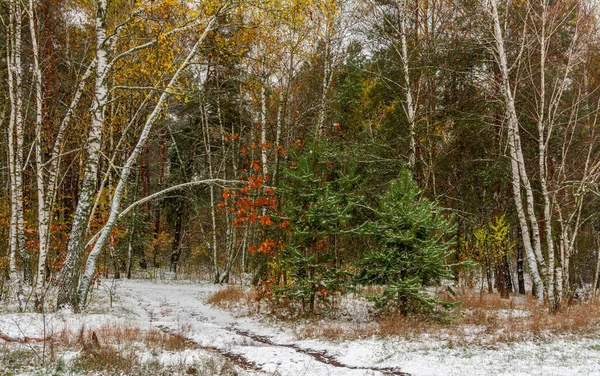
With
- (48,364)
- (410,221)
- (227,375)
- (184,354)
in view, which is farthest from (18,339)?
(410,221)

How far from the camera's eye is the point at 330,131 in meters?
20.0

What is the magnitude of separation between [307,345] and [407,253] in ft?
10.9

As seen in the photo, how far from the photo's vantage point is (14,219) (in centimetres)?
1023

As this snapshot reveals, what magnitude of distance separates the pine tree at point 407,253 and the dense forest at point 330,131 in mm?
52

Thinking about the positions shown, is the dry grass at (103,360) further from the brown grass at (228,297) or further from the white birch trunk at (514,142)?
the white birch trunk at (514,142)

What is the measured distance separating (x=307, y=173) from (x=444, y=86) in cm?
1055

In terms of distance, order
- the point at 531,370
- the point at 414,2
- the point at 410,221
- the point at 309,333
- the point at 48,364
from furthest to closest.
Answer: the point at 414,2 < the point at 410,221 < the point at 309,333 < the point at 531,370 < the point at 48,364

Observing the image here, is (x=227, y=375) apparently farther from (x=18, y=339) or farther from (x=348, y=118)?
(x=348, y=118)

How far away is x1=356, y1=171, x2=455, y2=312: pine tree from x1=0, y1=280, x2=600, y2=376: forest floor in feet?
2.01

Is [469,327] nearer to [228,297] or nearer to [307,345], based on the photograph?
[307,345]

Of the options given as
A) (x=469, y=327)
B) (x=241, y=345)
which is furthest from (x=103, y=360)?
(x=469, y=327)

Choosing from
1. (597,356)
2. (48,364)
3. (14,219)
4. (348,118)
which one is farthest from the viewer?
(348,118)

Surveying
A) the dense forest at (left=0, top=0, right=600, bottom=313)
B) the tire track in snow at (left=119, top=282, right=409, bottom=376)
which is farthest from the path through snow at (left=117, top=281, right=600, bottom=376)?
the dense forest at (left=0, top=0, right=600, bottom=313)

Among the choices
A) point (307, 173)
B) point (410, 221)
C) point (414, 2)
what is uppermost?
point (414, 2)
